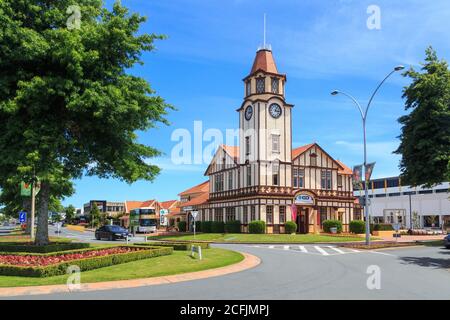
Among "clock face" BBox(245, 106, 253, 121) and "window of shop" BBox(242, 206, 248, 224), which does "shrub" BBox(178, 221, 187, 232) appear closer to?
"window of shop" BBox(242, 206, 248, 224)

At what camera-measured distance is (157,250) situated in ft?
68.2

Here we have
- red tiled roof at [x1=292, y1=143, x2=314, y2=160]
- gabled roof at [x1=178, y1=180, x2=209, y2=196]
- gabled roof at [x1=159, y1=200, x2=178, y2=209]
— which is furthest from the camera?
gabled roof at [x1=159, y1=200, x2=178, y2=209]

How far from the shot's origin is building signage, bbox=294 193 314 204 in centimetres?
5112

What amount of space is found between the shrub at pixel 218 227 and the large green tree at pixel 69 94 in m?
30.8

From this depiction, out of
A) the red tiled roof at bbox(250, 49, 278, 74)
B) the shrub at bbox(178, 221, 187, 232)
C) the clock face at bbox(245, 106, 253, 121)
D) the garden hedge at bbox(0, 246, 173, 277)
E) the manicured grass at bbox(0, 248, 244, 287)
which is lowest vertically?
the shrub at bbox(178, 221, 187, 232)

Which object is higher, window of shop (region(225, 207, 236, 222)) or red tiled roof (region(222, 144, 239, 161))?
red tiled roof (region(222, 144, 239, 161))

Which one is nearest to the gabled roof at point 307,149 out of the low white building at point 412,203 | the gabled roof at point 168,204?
the low white building at point 412,203

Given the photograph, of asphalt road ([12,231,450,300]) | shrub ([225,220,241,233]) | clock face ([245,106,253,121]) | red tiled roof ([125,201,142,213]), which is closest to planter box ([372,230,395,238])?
shrub ([225,220,241,233])

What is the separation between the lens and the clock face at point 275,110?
169 ft

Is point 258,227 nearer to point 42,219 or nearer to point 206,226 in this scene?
point 206,226

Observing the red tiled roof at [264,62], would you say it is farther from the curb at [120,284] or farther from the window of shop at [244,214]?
the curb at [120,284]

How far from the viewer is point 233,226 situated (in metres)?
52.2

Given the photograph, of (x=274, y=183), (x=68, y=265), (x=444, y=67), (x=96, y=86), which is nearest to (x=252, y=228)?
(x=274, y=183)
